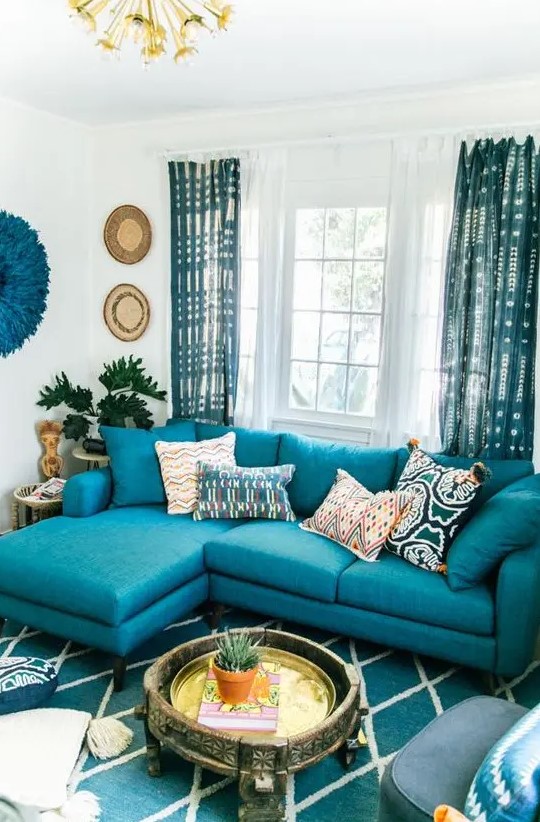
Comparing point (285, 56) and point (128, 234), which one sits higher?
point (285, 56)

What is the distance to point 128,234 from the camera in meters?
4.59

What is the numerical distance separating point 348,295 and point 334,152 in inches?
31.3

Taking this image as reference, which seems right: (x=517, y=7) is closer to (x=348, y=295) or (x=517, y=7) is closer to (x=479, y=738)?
(x=348, y=295)

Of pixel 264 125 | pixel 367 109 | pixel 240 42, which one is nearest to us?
pixel 240 42

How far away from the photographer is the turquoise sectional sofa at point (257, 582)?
8.98 ft

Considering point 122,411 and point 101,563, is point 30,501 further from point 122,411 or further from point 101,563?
point 101,563

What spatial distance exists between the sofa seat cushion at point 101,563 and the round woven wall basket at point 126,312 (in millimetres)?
1605

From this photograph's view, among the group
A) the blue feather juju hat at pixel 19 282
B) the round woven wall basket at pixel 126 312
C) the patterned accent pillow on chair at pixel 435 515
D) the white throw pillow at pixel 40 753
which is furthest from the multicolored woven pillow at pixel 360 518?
the blue feather juju hat at pixel 19 282

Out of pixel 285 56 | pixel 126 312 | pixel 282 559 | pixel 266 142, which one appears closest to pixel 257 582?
pixel 282 559

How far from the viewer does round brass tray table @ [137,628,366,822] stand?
2.01 metres

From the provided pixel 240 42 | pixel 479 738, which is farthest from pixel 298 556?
pixel 240 42

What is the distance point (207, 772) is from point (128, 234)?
3.34 m

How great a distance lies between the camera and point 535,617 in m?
2.75

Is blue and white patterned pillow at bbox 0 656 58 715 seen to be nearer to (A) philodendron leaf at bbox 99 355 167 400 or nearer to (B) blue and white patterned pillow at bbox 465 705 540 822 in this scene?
(B) blue and white patterned pillow at bbox 465 705 540 822
